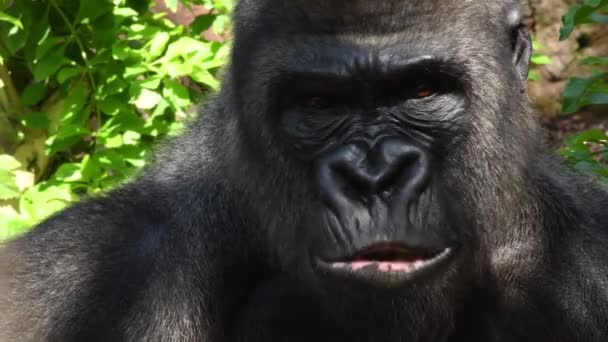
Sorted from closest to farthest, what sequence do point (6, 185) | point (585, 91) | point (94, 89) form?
point (6, 185), point (585, 91), point (94, 89)

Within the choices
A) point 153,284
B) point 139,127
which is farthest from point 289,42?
point 139,127

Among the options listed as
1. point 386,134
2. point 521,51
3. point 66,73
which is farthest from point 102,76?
point 386,134

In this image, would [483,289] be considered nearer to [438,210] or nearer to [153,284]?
[438,210]

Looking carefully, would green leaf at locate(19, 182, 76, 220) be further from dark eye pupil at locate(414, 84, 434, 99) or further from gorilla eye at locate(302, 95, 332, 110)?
dark eye pupil at locate(414, 84, 434, 99)

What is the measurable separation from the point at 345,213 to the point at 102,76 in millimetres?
3507

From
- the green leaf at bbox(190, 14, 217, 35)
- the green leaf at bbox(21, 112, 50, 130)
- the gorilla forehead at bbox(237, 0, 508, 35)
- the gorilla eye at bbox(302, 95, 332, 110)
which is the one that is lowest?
the green leaf at bbox(21, 112, 50, 130)

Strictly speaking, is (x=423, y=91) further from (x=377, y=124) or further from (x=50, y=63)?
(x=50, y=63)

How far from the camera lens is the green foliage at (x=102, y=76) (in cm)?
638

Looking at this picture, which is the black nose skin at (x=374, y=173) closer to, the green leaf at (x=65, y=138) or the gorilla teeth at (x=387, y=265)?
the gorilla teeth at (x=387, y=265)

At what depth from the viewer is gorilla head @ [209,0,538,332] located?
3.74 m

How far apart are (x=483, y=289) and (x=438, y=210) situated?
27.9 inches

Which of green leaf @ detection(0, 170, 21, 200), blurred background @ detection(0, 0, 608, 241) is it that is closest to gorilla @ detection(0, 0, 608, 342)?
green leaf @ detection(0, 170, 21, 200)

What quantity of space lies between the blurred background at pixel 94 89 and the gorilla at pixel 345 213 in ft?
4.33

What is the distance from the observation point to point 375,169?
370 cm
